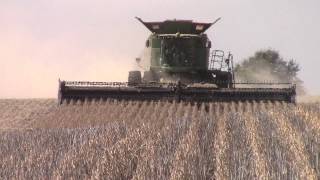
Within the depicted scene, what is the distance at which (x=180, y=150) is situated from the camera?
871 cm

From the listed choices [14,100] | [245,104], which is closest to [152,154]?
[245,104]

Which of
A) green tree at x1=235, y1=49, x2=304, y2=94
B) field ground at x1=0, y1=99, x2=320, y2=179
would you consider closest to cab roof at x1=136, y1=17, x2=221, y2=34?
field ground at x1=0, y1=99, x2=320, y2=179

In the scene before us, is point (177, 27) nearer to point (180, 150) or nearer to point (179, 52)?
point (179, 52)

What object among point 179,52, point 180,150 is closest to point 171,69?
point 179,52

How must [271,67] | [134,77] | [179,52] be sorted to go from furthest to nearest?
[271,67] < [179,52] < [134,77]

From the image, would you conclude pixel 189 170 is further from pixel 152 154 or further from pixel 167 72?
pixel 167 72

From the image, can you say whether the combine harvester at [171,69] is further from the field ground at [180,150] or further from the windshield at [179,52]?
the field ground at [180,150]

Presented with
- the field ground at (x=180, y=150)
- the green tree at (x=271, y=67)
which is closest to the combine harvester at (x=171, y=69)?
the field ground at (x=180, y=150)

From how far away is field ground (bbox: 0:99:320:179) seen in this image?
8023 millimetres

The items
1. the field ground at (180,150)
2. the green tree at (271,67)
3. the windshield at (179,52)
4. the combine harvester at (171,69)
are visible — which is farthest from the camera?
the green tree at (271,67)

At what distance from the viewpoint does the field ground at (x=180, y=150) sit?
8.02 metres

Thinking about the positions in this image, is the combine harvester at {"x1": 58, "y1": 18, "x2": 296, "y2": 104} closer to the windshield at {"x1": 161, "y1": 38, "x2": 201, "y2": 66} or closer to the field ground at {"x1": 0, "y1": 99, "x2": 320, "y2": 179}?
the windshield at {"x1": 161, "y1": 38, "x2": 201, "y2": 66}

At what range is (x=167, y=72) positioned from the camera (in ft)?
57.4

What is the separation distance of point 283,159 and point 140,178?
1622 mm
